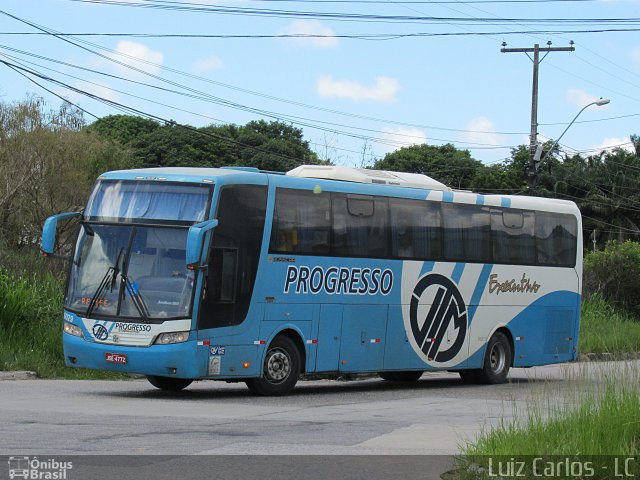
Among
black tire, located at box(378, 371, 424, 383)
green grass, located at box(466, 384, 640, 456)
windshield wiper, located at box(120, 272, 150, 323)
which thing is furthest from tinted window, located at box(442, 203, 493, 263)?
green grass, located at box(466, 384, 640, 456)

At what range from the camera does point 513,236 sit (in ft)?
72.2

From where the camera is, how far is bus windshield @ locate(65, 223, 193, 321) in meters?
15.9

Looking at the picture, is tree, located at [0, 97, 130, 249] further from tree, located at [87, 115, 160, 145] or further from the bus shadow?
tree, located at [87, 115, 160, 145]

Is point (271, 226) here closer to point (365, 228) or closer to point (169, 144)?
point (365, 228)

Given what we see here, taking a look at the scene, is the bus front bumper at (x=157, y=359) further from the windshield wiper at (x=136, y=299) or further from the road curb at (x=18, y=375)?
the road curb at (x=18, y=375)

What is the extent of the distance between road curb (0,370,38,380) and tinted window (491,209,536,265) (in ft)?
29.3

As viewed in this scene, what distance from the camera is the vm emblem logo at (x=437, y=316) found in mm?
20000

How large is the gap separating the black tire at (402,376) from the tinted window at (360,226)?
3.97 metres

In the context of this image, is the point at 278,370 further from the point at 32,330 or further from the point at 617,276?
the point at 617,276

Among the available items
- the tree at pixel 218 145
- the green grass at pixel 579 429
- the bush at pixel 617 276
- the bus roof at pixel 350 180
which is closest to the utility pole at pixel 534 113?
the bush at pixel 617 276

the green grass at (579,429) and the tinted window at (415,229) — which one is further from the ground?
the tinted window at (415,229)

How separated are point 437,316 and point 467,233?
1734 millimetres

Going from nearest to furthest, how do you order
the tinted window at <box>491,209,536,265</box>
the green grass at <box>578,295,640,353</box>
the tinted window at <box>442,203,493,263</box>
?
the tinted window at <box>442,203,493,263</box>, the tinted window at <box>491,209,536,265</box>, the green grass at <box>578,295,640,353</box>

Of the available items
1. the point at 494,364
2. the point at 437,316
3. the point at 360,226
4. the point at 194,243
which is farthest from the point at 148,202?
the point at 494,364
